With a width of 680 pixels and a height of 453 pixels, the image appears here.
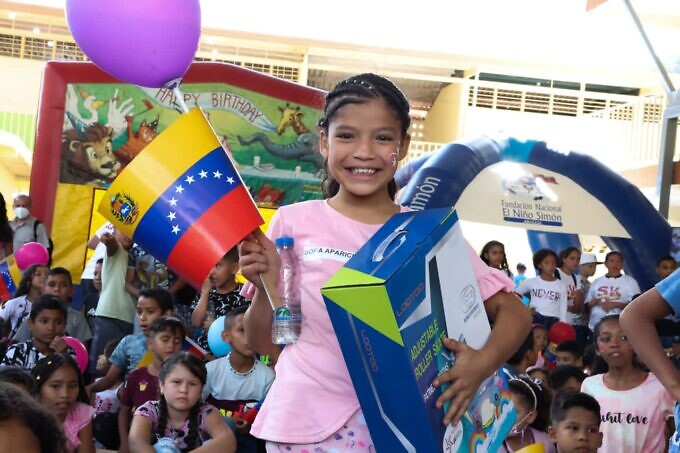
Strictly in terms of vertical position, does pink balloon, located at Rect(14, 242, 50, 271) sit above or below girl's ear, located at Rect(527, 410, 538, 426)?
above

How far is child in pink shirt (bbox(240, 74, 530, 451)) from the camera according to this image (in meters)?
1.85

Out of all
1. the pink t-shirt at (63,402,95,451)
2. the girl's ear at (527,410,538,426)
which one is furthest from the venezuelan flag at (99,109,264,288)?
the girl's ear at (527,410,538,426)

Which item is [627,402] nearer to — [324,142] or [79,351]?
[324,142]

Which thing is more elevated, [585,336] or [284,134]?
[284,134]

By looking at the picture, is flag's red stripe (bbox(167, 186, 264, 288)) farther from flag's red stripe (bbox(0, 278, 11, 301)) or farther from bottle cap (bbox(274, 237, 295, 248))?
flag's red stripe (bbox(0, 278, 11, 301))

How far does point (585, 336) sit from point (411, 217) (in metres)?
7.62

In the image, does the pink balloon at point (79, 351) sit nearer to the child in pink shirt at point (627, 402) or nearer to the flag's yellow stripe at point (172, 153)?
the child in pink shirt at point (627, 402)

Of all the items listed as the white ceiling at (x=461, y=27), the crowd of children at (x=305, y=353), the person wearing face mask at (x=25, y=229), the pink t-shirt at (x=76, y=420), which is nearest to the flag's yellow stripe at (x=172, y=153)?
the crowd of children at (x=305, y=353)

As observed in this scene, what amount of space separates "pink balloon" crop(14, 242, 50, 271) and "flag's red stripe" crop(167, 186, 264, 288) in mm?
5841

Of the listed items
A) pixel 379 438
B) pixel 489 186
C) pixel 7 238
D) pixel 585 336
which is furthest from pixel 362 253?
pixel 489 186

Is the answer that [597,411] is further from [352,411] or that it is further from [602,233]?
[602,233]

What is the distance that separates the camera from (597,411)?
3977 mm

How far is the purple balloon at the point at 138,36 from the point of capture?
7.80 ft

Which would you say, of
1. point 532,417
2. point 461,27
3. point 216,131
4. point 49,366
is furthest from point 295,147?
point 461,27
